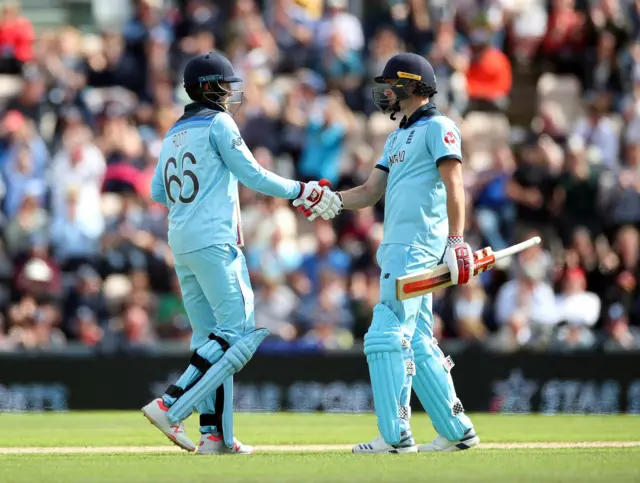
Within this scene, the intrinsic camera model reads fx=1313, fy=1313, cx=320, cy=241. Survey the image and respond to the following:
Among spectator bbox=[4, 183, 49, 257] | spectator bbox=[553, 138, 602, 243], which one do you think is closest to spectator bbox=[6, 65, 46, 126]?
spectator bbox=[4, 183, 49, 257]

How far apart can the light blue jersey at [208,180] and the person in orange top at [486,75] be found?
30.6ft

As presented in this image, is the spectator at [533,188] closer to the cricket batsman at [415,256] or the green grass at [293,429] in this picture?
the green grass at [293,429]

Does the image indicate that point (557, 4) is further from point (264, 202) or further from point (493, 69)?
point (264, 202)

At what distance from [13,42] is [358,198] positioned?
11.0m

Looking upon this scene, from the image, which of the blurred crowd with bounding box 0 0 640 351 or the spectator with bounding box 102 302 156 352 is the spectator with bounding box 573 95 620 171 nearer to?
the blurred crowd with bounding box 0 0 640 351

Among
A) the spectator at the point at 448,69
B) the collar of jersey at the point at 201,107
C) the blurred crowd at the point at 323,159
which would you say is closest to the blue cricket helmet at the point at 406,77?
the collar of jersey at the point at 201,107

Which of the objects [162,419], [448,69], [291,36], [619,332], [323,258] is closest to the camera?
[162,419]

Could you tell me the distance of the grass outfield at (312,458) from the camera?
7070 mm

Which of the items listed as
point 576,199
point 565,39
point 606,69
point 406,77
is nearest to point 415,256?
point 406,77

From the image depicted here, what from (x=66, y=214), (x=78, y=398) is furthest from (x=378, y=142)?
(x=78, y=398)

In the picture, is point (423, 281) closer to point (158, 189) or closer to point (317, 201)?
point (317, 201)

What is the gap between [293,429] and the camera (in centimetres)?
1155

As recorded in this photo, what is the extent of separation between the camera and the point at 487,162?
56.5ft

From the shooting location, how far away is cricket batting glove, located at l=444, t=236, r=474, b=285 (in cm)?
852
